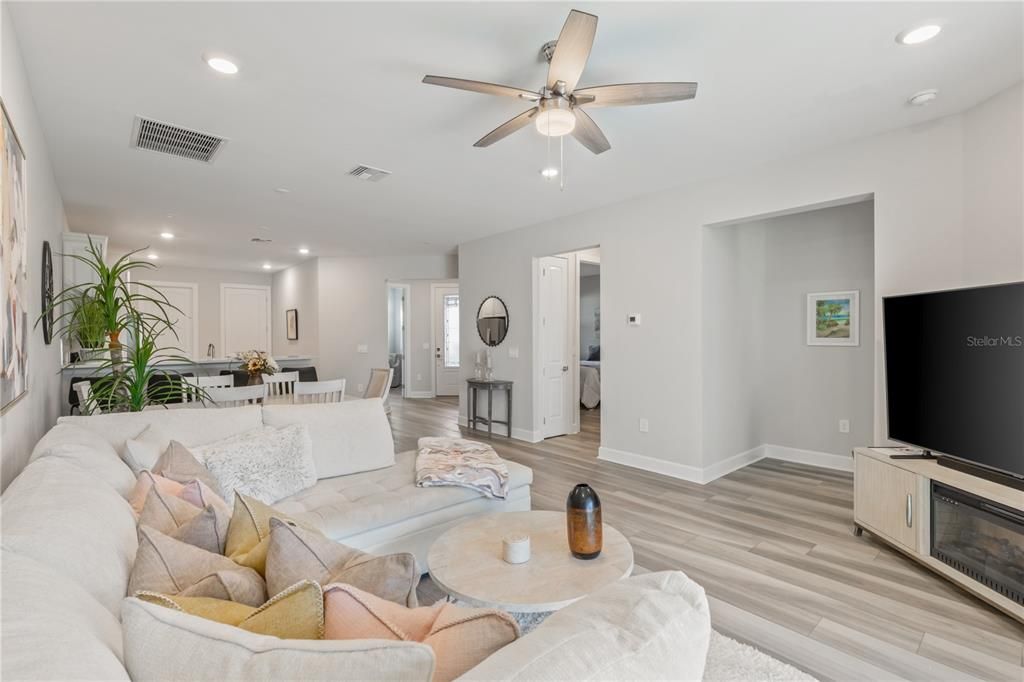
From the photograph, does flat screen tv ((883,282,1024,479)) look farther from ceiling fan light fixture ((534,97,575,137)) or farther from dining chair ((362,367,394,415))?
dining chair ((362,367,394,415))

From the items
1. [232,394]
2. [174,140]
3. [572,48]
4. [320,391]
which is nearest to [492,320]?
[320,391]

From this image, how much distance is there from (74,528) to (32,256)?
7.71 feet

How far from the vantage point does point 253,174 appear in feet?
13.1

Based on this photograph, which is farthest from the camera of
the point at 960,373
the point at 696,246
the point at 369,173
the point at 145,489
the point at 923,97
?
the point at 696,246

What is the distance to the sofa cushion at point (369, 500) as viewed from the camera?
2.34 m

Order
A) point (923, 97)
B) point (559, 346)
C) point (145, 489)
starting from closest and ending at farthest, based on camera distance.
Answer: point (145, 489)
point (923, 97)
point (559, 346)

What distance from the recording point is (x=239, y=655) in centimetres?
70

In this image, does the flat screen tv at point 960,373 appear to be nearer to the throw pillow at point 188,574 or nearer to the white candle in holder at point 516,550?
the white candle in holder at point 516,550

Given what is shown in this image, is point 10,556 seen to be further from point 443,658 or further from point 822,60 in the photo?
point 822,60

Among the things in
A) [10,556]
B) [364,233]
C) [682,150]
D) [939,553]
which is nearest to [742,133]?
[682,150]

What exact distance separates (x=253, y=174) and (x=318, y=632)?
4.06m

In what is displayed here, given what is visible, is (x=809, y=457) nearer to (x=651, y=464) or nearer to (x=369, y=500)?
(x=651, y=464)

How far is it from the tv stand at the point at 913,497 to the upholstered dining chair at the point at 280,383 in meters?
4.60

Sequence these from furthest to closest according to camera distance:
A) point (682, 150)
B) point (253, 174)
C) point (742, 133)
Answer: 1. point (253, 174)
2. point (682, 150)
3. point (742, 133)
